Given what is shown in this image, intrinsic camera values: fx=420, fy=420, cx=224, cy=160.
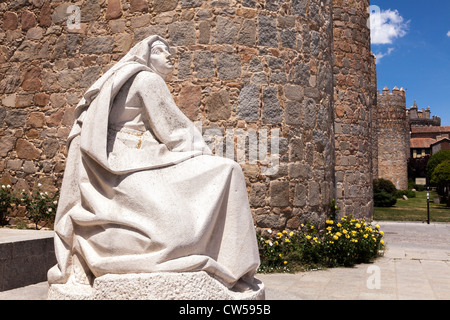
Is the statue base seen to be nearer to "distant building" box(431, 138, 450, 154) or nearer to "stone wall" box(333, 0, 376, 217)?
"stone wall" box(333, 0, 376, 217)

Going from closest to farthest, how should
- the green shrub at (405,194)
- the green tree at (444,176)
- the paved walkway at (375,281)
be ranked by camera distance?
the paved walkway at (375,281)
the green tree at (444,176)
the green shrub at (405,194)

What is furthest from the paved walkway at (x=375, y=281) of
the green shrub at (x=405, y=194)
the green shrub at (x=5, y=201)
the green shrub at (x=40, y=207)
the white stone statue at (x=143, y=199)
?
the green shrub at (x=405, y=194)

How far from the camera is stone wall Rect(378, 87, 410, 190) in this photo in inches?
1109

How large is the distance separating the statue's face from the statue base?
1.51 meters

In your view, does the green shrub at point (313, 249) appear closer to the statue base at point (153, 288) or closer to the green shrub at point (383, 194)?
the statue base at point (153, 288)

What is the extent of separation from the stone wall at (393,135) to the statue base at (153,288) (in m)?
27.4

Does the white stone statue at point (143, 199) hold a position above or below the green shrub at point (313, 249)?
above

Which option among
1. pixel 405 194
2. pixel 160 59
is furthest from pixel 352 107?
pixel 405 194

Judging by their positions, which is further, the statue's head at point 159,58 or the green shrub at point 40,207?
the green shrub at point 40,207

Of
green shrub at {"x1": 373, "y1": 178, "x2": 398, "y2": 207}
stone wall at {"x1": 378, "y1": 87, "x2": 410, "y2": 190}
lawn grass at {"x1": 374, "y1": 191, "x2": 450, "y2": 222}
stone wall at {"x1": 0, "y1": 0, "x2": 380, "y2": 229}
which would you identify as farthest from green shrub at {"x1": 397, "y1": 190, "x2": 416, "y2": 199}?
stone wall at {"x1": 0, "y1": 0, "x2": 380, "y2": 229}

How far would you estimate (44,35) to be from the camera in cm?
684

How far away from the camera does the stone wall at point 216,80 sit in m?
5.77

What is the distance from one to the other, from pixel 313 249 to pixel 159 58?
377 centimetres
